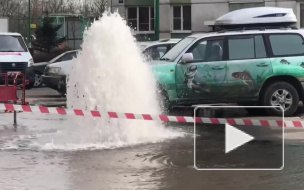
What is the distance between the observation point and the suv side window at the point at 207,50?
12.3 m

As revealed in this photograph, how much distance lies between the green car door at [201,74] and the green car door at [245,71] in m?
0.18

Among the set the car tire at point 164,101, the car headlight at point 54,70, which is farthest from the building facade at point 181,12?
the car tire at point 164,101

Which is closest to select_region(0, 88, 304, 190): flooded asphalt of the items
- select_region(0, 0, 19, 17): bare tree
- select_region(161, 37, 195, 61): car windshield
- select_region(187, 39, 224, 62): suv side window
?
select_region(187, 39, 224, 62): suv side window

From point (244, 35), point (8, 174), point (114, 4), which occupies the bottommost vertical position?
point (8, 174)

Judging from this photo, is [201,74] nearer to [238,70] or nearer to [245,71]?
[238,70]

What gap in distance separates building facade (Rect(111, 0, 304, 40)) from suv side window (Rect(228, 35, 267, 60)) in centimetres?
2422

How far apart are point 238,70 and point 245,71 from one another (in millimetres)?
143

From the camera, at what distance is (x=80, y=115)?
378 inches

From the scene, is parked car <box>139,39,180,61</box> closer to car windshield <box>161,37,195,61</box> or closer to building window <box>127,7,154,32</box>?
car windshield <box>161,37,195,61</box>

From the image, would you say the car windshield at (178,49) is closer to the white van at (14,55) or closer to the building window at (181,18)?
the white van at (14,55)

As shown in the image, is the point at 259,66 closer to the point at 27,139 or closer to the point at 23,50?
the point at 27,139

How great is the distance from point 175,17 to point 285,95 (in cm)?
2848

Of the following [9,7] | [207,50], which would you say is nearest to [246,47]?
[207,50]

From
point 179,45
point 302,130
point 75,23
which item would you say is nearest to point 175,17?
point 75,23
